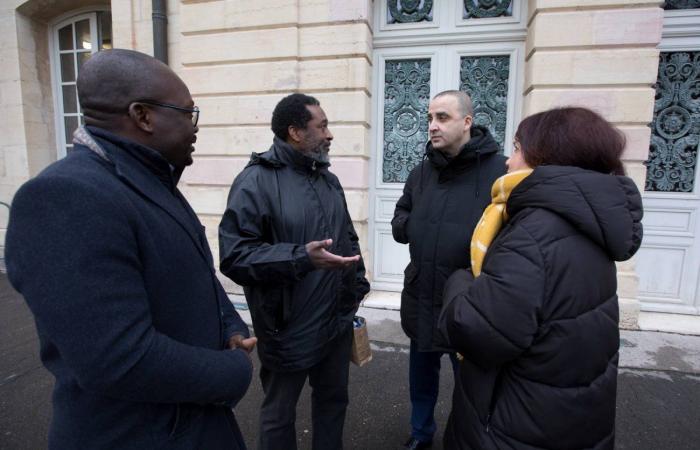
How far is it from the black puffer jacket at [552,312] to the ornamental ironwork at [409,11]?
4.08m

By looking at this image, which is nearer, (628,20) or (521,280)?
(521,280)

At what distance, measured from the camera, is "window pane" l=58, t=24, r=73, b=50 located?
666cm

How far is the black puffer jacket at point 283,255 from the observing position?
177 centimetres

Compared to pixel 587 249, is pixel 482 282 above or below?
below

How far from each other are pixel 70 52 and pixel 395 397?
742 cm

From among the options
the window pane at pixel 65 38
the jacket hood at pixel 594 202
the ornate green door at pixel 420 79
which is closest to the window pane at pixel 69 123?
the window pane at pixel 65 38

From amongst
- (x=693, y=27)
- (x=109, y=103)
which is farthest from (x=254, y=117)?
(x=693, y=27)

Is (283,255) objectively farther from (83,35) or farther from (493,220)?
(83,35)

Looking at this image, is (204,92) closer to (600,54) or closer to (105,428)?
(600,54)

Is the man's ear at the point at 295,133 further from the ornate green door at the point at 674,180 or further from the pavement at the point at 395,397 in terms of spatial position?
the ornate green door at the point at 674,180

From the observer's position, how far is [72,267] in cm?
83

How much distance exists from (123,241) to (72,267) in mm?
107

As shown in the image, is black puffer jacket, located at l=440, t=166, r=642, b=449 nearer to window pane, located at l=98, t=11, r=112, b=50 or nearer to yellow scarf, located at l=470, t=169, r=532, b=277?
yellow scarf, located at l=470, t=169, r=532, b=277

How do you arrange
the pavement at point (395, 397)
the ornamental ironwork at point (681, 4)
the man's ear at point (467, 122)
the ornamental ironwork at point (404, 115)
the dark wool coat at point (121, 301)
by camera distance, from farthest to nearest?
the ornamental ironwork at point (404, 115), the ornamental ironwork at point (681, 4), the pavement at point (395, 397), the man's ear at point (467, 122), the dark wool coat at point (121, 301)
